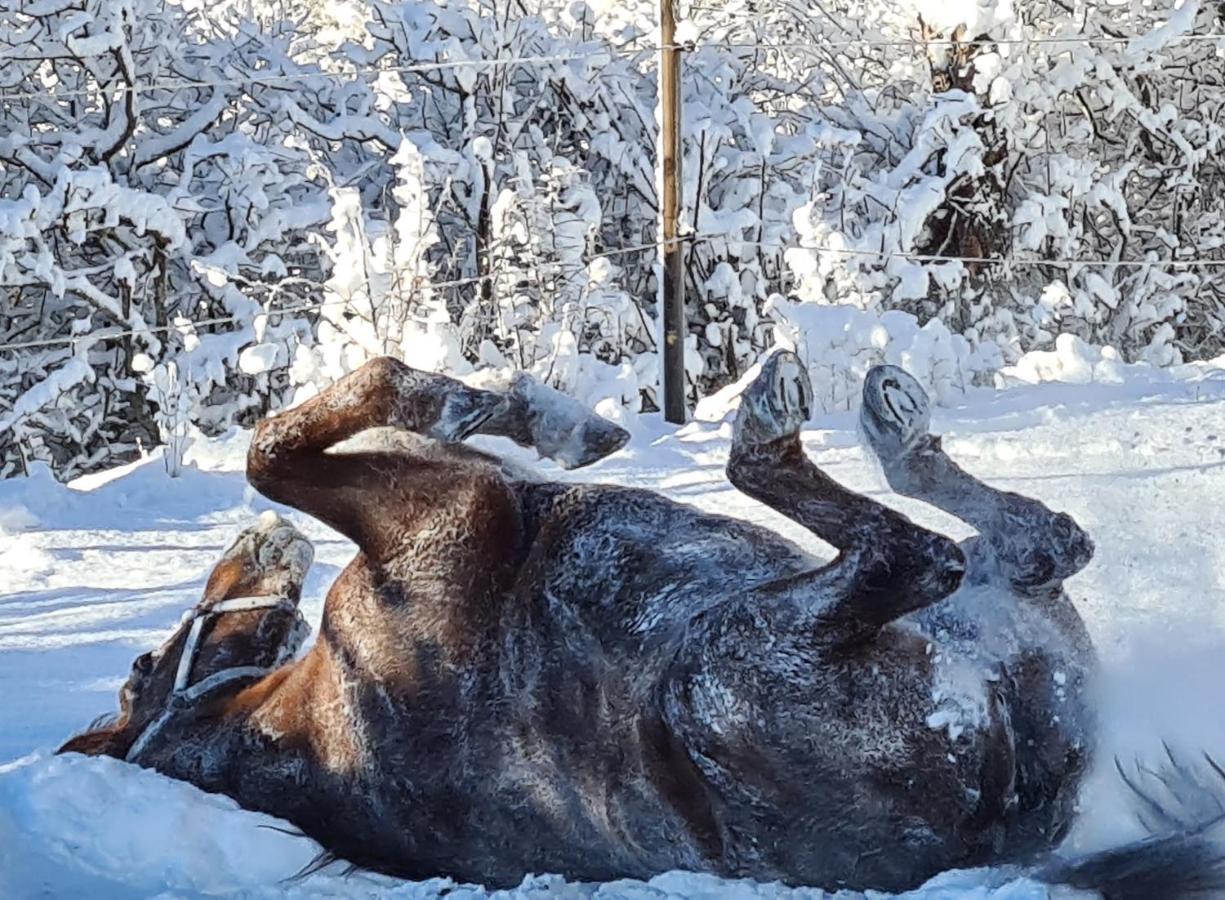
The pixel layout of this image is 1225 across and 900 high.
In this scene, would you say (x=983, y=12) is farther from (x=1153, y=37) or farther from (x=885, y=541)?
(x=885, y=541)

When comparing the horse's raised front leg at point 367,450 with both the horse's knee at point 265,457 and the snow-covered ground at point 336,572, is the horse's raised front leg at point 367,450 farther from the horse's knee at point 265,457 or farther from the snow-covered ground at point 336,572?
the snow-covered ground at point 336,572

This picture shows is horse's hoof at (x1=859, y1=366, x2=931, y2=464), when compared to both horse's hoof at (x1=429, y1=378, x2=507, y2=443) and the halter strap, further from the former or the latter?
the halter strap

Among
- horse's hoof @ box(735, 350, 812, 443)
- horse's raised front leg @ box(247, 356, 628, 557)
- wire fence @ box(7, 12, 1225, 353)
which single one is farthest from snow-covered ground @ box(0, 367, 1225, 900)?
wire fence @ box(7, 12, 1225, 353)

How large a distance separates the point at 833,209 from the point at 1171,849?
8.66 meters

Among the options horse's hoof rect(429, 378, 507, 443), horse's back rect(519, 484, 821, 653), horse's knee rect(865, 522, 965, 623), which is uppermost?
horse's hoof rect(429, 378, 507, 443)

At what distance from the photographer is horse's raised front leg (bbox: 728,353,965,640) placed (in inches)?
88.8

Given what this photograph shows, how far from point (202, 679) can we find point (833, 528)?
1.40m

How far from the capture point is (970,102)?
9.93 metres

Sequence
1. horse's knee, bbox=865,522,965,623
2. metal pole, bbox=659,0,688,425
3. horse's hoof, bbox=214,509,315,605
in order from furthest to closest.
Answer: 1. metal pole, bbox=659,0,688,425
2. horse's hoof, bbox=214,509,315,605
3. horse's knee, bbox=865,522,965,623

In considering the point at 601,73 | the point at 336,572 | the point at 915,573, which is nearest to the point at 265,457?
the point at 915,573

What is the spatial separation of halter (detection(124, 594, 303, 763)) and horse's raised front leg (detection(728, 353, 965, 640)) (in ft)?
3.84

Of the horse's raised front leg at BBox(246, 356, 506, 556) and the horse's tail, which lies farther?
the horse's raised front leg at BBox(246, 356, 506, 556)

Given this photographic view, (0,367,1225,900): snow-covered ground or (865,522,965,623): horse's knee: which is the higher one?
(865,522,965,623): horse's knee

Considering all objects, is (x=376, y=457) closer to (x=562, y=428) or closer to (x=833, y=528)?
(x=562, y=428)
